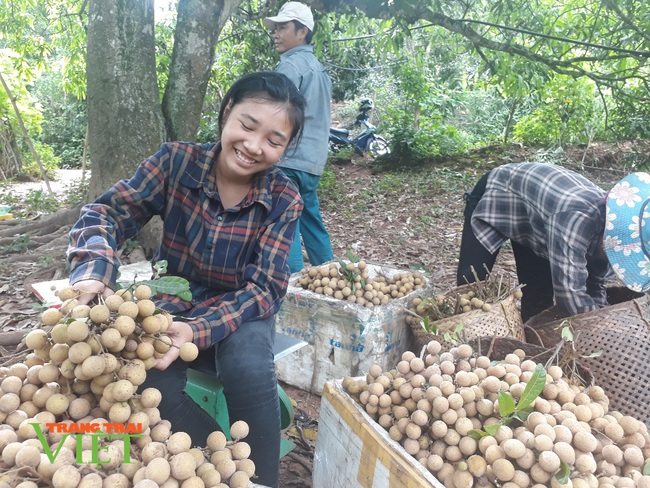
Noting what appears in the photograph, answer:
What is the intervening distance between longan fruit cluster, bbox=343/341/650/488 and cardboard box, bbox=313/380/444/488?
52 millimetres

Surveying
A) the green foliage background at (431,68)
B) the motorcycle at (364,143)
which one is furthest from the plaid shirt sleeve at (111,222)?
the motorcycle at (364,143)

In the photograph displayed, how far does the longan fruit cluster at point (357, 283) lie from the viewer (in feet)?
8.89

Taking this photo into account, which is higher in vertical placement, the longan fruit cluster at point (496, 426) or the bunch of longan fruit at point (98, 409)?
the bunch of longan fruit at point (98, 409)

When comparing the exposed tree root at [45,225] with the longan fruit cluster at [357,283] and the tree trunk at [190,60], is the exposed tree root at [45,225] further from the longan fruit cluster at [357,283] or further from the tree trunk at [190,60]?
the longan fruit cluster at [357,283]

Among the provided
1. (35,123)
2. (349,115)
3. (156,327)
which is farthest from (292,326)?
(349,115)

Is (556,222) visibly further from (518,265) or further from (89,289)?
(89,289)

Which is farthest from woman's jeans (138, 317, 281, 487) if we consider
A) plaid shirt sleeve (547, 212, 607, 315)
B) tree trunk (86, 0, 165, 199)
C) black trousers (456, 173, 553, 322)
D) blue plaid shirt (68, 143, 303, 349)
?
tree trunk (86, 0, 165, 199)

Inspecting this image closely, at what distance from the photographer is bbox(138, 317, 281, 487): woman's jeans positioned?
1561 millimetres

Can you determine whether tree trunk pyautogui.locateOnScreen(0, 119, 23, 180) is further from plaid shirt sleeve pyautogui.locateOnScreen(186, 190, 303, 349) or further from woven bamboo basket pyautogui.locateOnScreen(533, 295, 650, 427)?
woven bamboo basket pyautogui.locateOnScreen(533, 295, 650, 427)

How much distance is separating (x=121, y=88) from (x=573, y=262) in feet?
11.1

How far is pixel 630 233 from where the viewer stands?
2.05 meters

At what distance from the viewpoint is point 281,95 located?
179 cm

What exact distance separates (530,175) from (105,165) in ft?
10.3

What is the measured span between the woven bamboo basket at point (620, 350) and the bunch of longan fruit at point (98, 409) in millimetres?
1445
